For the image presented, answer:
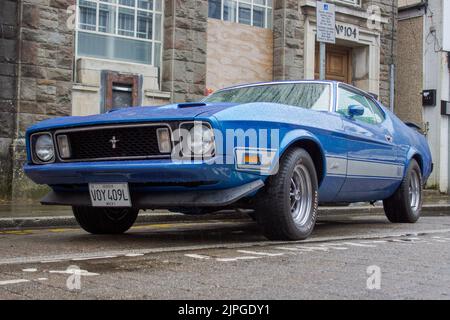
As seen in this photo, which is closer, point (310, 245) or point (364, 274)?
point (364, 274)

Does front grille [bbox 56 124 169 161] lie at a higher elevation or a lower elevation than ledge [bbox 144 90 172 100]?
lower

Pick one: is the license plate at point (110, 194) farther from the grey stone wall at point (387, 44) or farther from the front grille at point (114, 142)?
the grey stone wall at point (387, 44)

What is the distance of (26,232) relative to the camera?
23.6ft

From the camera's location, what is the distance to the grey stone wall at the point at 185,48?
1330cm

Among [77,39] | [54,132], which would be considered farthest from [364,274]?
[77,39]

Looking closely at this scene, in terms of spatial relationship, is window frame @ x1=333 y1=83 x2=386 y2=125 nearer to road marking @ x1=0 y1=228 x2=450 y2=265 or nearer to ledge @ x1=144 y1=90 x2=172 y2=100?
road marking @ x1=0 y1=228 x2=450 y2=265

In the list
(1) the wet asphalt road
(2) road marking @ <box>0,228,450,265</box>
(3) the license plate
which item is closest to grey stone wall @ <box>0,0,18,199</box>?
(1) the wet asphalt road

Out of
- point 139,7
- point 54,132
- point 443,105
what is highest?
point 139,7

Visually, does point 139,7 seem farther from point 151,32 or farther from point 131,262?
point 131,262

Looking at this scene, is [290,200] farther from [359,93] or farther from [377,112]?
[377,112]

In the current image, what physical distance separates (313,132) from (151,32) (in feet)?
26.7

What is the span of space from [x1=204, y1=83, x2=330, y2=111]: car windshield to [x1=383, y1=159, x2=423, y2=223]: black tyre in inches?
72.1

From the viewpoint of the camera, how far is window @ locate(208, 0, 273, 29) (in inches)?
564

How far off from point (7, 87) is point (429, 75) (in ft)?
37.0
